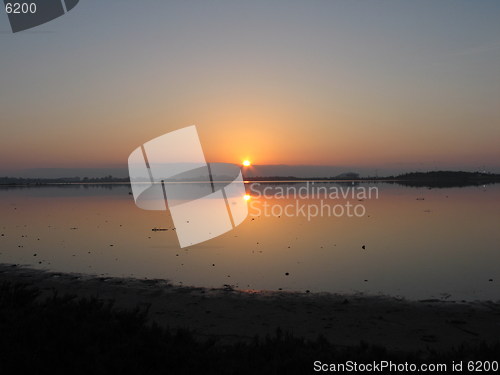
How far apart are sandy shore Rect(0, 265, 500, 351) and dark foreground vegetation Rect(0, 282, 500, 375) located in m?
1.79

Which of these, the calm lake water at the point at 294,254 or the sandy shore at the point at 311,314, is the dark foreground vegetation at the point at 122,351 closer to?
the sandy shore at the point at 311,314

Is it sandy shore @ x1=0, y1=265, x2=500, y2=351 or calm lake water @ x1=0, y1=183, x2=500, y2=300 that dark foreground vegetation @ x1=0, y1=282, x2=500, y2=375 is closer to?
sandy shore @ x1=0, y1=265, x2=500, y2=351

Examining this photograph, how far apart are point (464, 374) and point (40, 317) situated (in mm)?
7272

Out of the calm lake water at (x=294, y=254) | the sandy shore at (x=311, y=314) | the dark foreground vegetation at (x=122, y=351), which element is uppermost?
the dark foreground vegetation at (x=122, y=351)

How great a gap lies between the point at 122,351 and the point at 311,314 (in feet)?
23.3

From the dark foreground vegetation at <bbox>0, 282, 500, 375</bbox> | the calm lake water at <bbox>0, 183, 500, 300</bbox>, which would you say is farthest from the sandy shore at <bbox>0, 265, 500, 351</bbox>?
the dark foreground vegetation at <bbox>0, 282, 500, 375</bbox>

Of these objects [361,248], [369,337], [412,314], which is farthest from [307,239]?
[369,337]

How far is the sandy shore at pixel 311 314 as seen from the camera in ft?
35.5

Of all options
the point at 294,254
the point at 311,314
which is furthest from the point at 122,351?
the point at 294,254

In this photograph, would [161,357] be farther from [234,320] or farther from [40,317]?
[234,320]

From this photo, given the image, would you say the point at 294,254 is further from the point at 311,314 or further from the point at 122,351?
the point at 122,351

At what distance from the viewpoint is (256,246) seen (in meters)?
25.5

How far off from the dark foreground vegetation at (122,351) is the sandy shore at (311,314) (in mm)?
1786

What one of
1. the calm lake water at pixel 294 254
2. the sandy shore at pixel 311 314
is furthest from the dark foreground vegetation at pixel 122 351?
the calm lake water at pixel 294 254
